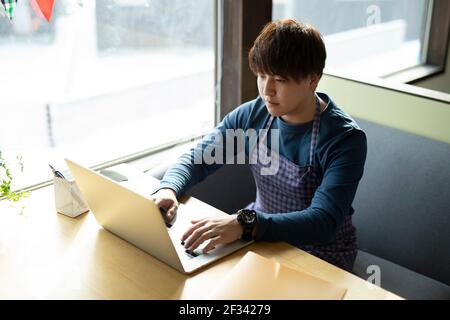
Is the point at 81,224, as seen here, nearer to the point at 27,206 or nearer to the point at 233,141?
the point at 27,206

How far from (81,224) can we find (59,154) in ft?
1.68

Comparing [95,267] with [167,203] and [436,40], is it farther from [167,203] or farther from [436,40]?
[436,40]

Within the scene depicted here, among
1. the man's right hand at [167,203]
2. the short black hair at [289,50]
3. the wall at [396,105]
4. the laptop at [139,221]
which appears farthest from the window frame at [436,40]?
the laptop at [139,221]

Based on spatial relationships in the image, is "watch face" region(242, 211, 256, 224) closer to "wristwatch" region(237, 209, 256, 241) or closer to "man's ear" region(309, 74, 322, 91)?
"wristwatch" region(237, 209, 256, 241)

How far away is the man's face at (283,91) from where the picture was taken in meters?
1.43

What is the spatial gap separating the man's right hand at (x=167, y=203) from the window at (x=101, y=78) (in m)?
0.32

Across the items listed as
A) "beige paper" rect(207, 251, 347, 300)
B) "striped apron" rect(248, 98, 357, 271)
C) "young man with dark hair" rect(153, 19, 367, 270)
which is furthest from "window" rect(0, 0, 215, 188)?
"beige paper" rect(207, 251, 347, 300)

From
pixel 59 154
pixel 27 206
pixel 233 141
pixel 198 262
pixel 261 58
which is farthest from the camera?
pixel 59 154

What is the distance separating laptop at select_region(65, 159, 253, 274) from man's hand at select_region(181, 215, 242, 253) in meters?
0.02

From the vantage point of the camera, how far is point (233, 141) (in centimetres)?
174

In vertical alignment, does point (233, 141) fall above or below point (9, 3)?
below

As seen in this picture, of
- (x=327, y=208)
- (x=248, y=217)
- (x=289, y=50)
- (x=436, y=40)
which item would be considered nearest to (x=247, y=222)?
(x=248, y=217)
